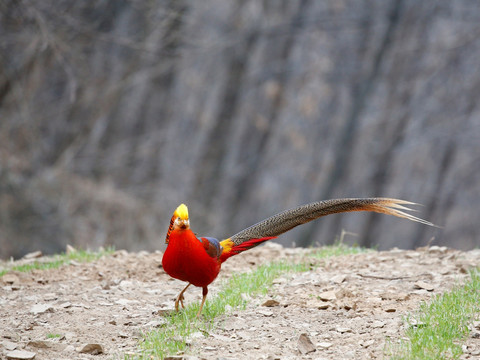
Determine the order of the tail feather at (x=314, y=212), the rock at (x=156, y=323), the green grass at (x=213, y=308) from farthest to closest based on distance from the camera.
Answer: the tail feather at (x=314, y=212) → the rock at (x=156, y=323) → the green grass at (x=213, y=308)

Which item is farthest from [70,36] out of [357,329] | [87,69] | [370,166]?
[357,329]

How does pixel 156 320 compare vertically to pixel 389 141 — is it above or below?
below

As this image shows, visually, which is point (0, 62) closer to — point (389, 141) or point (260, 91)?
point (260, 91)

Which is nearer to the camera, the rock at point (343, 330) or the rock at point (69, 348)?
the rock at point (69, 348)

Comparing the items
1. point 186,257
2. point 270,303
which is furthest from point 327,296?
point 186,257

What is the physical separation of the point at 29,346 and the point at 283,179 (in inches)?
418

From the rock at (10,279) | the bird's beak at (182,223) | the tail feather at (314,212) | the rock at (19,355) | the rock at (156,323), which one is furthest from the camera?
the rock at (10,279)

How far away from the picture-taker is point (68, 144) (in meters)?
11.9

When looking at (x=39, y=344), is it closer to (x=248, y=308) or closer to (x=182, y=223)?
(x=182, y=223)

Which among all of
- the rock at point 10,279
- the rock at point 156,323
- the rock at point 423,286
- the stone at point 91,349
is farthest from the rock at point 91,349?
the rock at point 423,286

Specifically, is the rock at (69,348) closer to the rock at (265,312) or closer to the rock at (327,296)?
the rock at (265,312)

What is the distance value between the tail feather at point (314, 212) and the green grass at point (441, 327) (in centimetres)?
61

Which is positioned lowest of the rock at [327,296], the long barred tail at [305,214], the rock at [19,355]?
the rock at [19,355]

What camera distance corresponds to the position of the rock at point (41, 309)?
4652 mm
